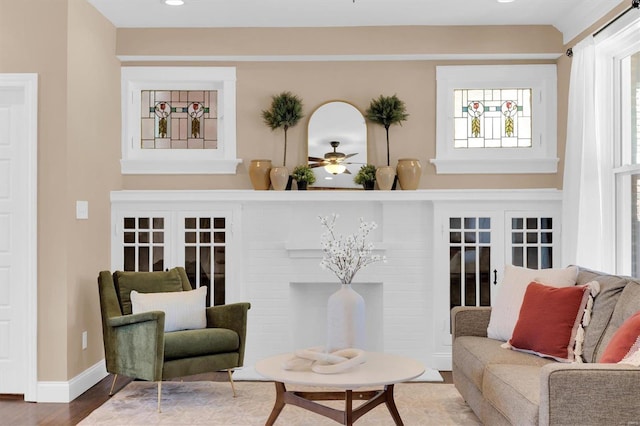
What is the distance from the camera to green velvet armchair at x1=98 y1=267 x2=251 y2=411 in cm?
435

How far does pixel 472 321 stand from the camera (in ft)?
14.6

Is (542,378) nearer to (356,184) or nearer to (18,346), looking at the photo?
(356,184)

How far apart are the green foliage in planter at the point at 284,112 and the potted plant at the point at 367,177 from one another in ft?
2.14

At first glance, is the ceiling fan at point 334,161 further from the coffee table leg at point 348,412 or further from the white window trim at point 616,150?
the coffee table leg at point 348,412

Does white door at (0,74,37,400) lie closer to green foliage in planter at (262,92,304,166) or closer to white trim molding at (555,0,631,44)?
green foliage in planter at (262,92,304,166)

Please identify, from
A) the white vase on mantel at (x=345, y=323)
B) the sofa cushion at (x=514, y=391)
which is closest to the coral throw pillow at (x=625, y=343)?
the sofa cushion at (x=514, y=391)

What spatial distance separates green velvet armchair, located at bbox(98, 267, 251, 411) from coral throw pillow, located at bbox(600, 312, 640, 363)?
2554mm

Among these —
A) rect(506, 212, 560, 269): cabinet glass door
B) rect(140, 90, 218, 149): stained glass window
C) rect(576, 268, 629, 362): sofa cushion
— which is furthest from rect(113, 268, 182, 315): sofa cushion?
rect(576, 268, 629, 362): sofa cushion

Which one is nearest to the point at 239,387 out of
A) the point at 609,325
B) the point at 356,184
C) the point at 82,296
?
the point at 82,296

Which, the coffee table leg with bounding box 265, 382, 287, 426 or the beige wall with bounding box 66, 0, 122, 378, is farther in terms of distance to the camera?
the beige wall with bounding box 66, 0, 122, 378

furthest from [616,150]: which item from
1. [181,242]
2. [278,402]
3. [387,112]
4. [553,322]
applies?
[181,242]

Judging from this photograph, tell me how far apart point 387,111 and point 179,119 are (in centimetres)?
176

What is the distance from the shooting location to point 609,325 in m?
3.50

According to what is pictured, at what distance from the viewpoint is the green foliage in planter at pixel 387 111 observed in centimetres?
560
